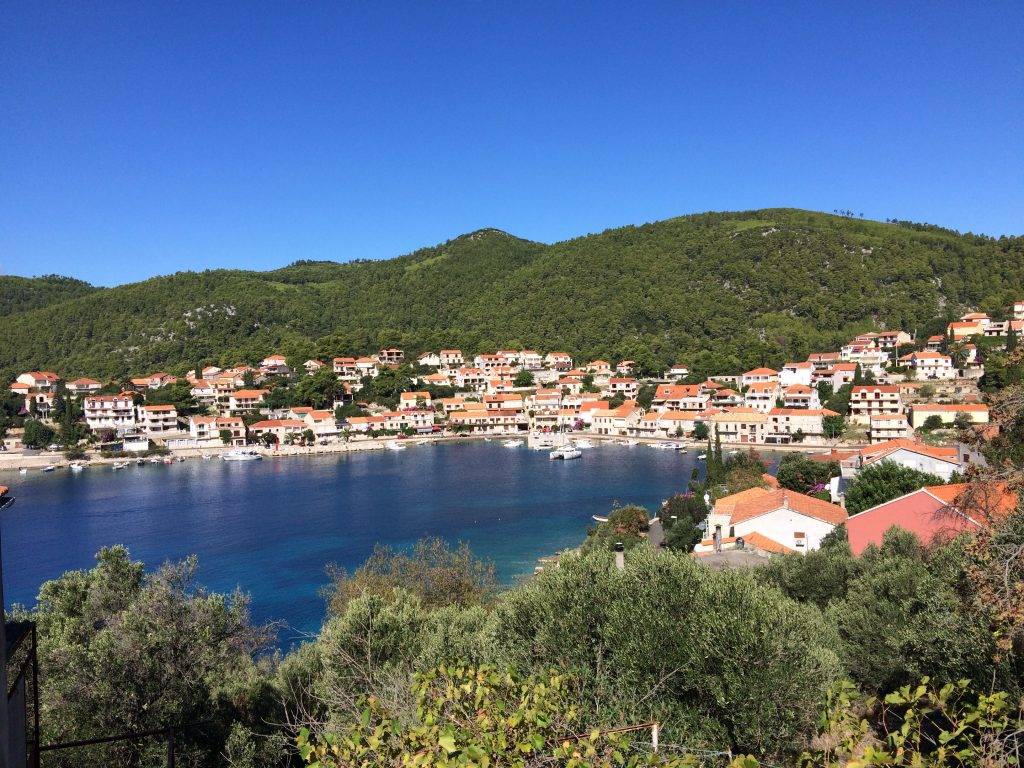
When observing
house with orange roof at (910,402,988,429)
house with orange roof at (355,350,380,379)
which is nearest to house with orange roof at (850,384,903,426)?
house with orange roof at (910,402,988,429)

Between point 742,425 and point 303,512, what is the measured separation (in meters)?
24.7

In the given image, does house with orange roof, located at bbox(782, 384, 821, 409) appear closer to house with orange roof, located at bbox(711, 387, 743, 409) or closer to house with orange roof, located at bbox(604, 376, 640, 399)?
house with orange roof, located at bbox(711, 387, 743, 409)

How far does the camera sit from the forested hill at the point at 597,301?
57.8m

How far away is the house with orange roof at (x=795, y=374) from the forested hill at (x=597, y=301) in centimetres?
318

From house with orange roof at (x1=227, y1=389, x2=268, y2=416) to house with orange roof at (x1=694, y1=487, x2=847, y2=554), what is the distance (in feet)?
127

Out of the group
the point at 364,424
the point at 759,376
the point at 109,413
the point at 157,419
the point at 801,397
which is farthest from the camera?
the point at 759,376

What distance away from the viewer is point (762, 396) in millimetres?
42688

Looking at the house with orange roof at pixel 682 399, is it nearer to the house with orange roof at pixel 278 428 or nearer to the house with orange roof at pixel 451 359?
the house with orange roof at pixel 451 359

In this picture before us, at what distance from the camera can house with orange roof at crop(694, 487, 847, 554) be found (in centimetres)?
1349

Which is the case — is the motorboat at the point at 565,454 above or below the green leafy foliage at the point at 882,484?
below

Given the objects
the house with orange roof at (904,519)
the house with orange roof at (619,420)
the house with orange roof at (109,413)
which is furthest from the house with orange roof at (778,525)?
the house with orange roof at (109,413)

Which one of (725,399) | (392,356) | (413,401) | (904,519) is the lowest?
(904,519)

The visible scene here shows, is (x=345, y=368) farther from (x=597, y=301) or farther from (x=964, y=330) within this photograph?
(x=964, y=330)

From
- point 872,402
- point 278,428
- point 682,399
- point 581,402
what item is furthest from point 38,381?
point 872,402
